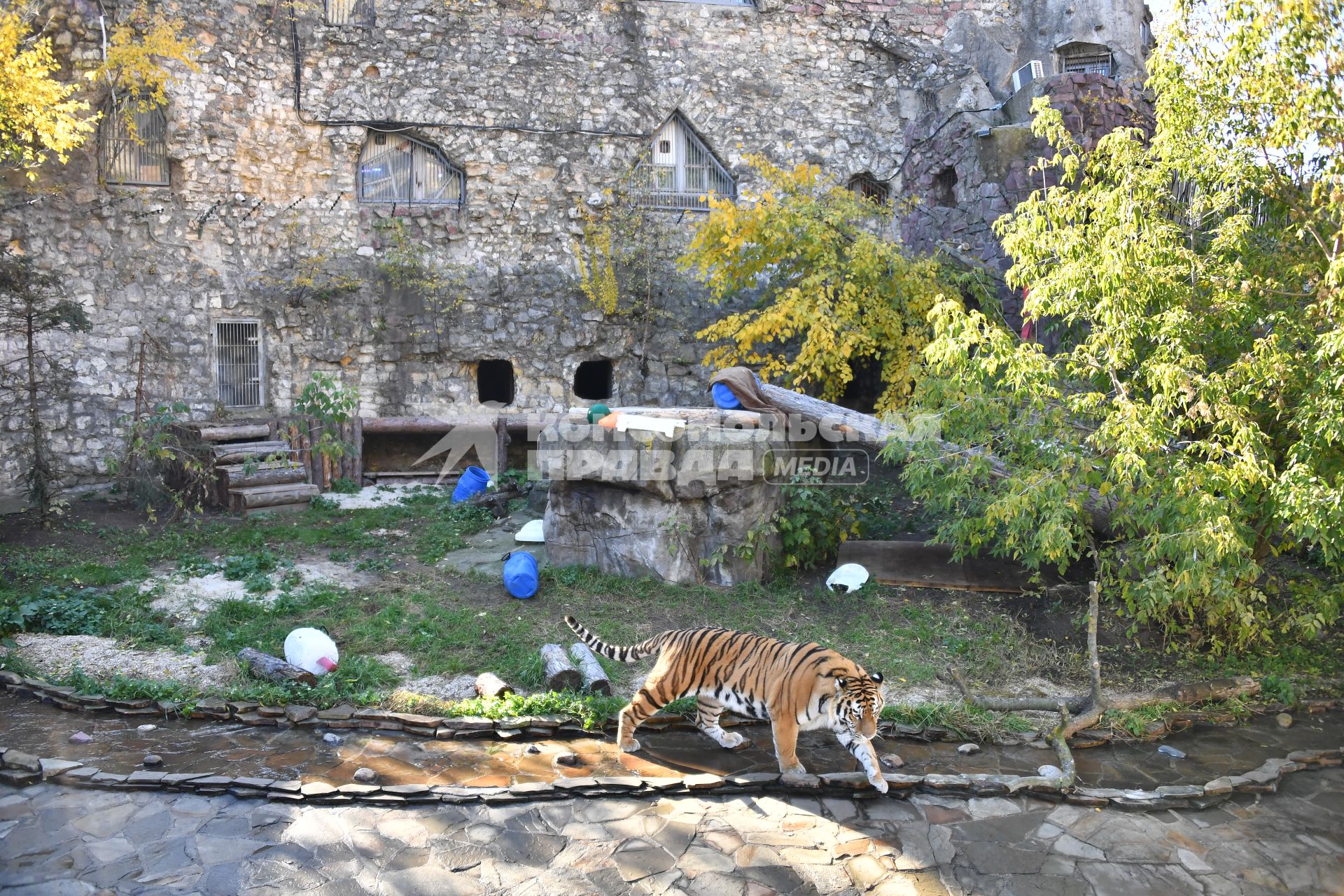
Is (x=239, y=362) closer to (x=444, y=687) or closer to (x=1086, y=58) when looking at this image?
(x=444, y=687)

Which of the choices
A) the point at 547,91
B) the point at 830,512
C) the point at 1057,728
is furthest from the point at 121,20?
the point at 1057,728

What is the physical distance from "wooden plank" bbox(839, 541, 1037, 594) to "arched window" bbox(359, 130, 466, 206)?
8.96 metres

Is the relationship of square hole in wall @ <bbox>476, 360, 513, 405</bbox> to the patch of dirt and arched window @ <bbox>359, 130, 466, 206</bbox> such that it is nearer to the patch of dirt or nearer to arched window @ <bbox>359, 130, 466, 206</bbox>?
arched window @ <bbox>359, 130, 466, 206</bbox>

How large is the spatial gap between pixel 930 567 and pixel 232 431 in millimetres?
8474

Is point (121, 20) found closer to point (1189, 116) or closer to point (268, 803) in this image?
point (268, 803)

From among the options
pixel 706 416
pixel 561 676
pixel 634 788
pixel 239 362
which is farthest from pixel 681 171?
pixel 634 788

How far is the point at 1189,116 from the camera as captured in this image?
7207 mm

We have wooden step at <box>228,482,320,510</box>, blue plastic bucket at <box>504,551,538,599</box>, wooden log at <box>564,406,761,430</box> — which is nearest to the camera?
blue plastic bucket at <box>504,551,538,599</box>

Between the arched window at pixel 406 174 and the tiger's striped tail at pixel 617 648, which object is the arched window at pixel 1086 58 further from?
the tiger's striped tail at pixel 617 648

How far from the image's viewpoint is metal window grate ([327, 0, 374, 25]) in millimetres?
14297

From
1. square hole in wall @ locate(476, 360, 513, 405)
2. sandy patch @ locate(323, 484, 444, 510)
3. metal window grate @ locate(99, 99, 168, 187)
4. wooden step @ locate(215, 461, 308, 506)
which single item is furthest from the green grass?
metal window grate @ locate(99, 99, 168, 187)

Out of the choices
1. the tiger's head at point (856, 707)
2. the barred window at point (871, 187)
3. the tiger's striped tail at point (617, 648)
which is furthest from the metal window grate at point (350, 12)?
the tiger's head at point (856, 707)

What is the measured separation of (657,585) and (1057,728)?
396cm

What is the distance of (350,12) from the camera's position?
1436 centimetres
